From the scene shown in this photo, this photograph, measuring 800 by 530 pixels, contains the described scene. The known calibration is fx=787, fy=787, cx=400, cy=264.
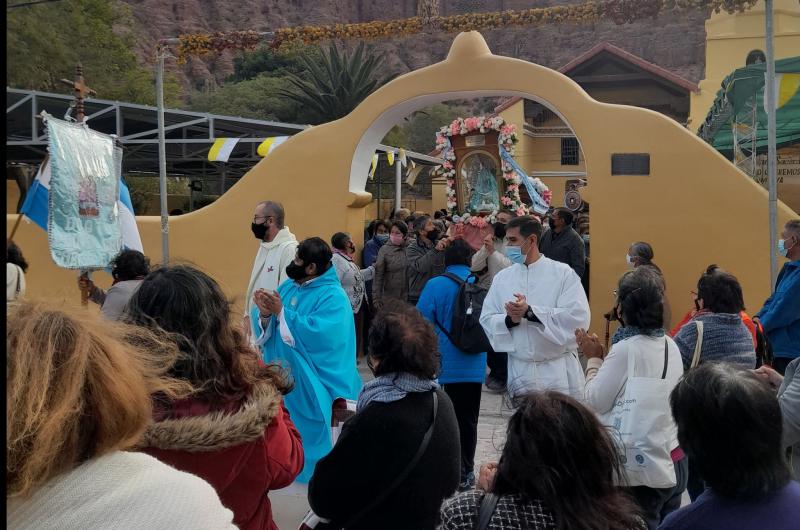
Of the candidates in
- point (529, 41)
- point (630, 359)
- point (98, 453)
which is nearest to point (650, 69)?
point (630, 359)

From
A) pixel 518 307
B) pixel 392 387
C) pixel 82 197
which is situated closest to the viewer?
pixel 392 387

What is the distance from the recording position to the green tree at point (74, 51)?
78.3 feet

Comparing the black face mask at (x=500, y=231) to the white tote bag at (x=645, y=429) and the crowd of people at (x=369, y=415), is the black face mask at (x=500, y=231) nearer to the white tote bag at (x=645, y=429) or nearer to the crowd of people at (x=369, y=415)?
the crowd of people at (x=369, y=415)

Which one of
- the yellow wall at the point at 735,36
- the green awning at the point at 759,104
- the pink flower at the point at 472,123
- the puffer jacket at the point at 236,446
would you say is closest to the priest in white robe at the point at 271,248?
the puffer jacket at the point at 236,446

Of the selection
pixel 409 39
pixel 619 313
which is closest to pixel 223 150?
pixel 619 313

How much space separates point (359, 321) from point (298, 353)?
4.82m

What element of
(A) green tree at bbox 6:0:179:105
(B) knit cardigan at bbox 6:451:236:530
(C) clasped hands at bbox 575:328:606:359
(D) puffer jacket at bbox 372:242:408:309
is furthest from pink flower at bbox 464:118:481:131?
(A) green tree at bbox 6:0:179:105

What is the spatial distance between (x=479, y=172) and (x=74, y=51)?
2292 cm

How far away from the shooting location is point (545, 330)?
4902 mm

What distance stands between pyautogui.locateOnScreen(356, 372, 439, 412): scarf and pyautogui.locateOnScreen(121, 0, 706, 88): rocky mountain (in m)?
60.0

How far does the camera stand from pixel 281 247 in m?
6.23

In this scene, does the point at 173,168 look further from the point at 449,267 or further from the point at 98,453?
the point at 98,453

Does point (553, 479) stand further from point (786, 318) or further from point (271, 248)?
point (271, 248)

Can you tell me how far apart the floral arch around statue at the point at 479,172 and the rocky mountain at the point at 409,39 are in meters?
52.5
